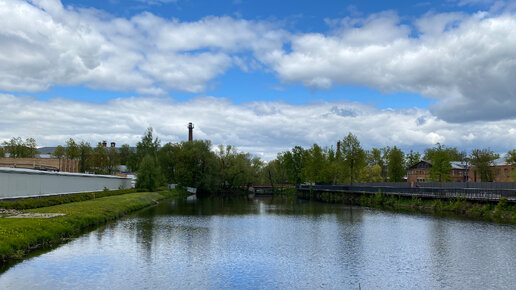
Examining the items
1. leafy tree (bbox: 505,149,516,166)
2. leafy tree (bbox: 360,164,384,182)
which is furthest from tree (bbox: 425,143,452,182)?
leafy tree (bbox: 360,164,384,182)

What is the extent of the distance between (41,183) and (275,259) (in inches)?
1633

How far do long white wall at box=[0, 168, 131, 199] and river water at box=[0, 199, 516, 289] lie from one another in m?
14.0

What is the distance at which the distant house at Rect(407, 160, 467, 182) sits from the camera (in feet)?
390

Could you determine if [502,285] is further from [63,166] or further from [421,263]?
[63,166]

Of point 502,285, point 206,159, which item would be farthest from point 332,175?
point 502,285

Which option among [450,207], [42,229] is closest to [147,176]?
[450,207]

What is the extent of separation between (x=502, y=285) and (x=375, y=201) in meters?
62.7

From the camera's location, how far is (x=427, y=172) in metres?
119

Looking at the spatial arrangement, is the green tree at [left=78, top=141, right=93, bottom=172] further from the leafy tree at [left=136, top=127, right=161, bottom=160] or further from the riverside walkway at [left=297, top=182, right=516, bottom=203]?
the riverside walkway at [left=297, top=182, right=516, bottom=203]

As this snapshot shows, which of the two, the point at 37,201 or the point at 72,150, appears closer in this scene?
the point at 37,201

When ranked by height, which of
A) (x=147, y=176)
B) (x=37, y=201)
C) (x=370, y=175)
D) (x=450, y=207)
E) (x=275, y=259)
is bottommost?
(x=275, y=259)

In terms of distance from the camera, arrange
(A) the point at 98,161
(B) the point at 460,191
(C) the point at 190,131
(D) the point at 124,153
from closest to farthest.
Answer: (B) the point at 460,191 → (A) the point at 98,161 → (C) the point at 190,131 → (D) the point at 124,153

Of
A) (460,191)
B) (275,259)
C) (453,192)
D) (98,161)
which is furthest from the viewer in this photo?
(98,161)

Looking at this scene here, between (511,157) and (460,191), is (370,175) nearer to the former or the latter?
(511,157)
